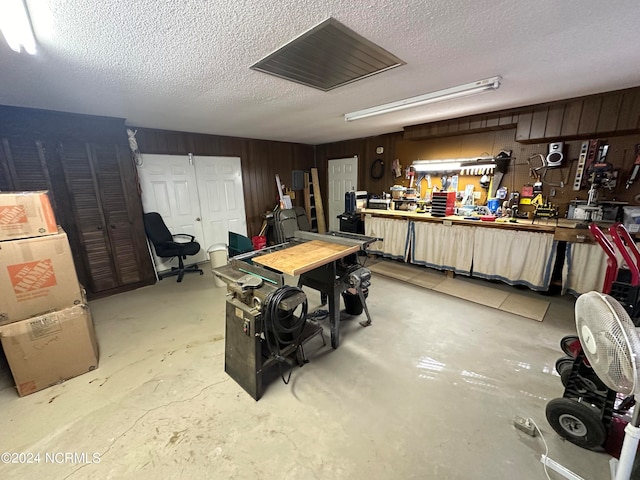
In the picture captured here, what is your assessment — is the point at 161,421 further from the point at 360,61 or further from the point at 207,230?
the point at 207,230

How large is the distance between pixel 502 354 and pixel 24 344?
384 cm

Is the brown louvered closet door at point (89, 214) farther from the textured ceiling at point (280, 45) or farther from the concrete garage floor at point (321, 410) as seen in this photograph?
the concrete garage floor at point (321, 410)

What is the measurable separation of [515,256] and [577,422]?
2.24 meters

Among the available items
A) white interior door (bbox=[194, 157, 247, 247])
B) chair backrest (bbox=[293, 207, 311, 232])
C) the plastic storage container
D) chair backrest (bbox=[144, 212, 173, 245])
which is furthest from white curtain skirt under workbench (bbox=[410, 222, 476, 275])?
chair backrest (bbox=[144, 212, 173, 245])

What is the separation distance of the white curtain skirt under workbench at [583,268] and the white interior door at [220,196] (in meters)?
5.18

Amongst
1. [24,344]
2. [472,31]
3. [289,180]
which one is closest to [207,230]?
[289,180]

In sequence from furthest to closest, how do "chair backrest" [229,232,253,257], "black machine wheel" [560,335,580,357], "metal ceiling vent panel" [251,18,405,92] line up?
"chair backrest" [229,232,253,257], "black machine wheel" [560,335,580,357], "metal ceiling vent panel" [251,18,405,92]

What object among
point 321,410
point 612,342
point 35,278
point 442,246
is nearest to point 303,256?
point 321,410

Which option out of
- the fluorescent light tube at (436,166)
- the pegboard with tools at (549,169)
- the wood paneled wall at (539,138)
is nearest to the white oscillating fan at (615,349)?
the wood paneled wall at (539,138)

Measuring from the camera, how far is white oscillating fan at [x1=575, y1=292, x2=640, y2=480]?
87cm

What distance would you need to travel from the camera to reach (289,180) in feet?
19.4

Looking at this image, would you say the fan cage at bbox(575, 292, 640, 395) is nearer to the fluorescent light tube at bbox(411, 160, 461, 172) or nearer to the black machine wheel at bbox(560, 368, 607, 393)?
the black machine wheel at bbox(560, 368, 607, 393)

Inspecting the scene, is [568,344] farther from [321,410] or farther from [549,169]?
[549,169]

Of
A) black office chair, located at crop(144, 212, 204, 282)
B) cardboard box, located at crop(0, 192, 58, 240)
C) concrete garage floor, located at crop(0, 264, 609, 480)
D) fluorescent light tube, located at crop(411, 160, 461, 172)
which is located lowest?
concrete garage floor, located at crop(0, 264, 609, 480)
